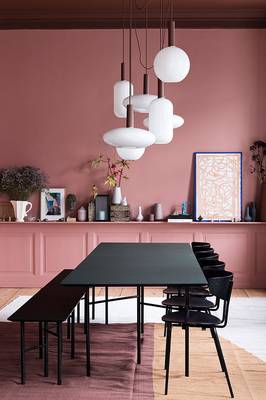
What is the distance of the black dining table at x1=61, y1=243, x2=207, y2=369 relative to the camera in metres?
4.29

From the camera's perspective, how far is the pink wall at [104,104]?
847cm

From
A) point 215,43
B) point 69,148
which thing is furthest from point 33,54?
point 215,43

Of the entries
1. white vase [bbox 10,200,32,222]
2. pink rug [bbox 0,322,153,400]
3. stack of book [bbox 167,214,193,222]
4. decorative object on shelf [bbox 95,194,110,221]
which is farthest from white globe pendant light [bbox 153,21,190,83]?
white vase [bbox 10,200,32,222]

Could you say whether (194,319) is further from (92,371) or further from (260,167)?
(260,167)

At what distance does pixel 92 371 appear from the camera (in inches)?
187

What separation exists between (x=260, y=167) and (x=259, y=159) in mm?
118

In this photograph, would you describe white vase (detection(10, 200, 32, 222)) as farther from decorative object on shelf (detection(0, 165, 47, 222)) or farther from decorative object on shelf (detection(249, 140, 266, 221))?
decorative object on shelf (detection(249, 140, 266, 221))

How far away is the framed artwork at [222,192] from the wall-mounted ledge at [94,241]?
0.20m

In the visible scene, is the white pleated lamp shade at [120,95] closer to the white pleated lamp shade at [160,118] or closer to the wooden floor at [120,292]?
the white pleated lamp shade at [160,118]

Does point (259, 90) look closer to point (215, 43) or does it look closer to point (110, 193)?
point (215, 43)

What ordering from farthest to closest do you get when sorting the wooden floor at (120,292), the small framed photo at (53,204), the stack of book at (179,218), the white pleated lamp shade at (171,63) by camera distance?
the small framed photo at (53,204) < the stack of book at (179,218) < the wooden floor at (120,292) < the white pleated lamp shade at (171,63)

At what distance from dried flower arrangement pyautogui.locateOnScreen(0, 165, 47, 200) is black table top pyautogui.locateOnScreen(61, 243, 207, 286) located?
2243 mm

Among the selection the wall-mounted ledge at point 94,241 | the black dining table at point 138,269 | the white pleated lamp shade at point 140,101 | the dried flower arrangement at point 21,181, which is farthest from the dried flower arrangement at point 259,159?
the white pleated lamp shade at point 140,101

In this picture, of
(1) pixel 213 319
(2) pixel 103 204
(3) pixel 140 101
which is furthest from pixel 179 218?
(1) pixel 213 319
